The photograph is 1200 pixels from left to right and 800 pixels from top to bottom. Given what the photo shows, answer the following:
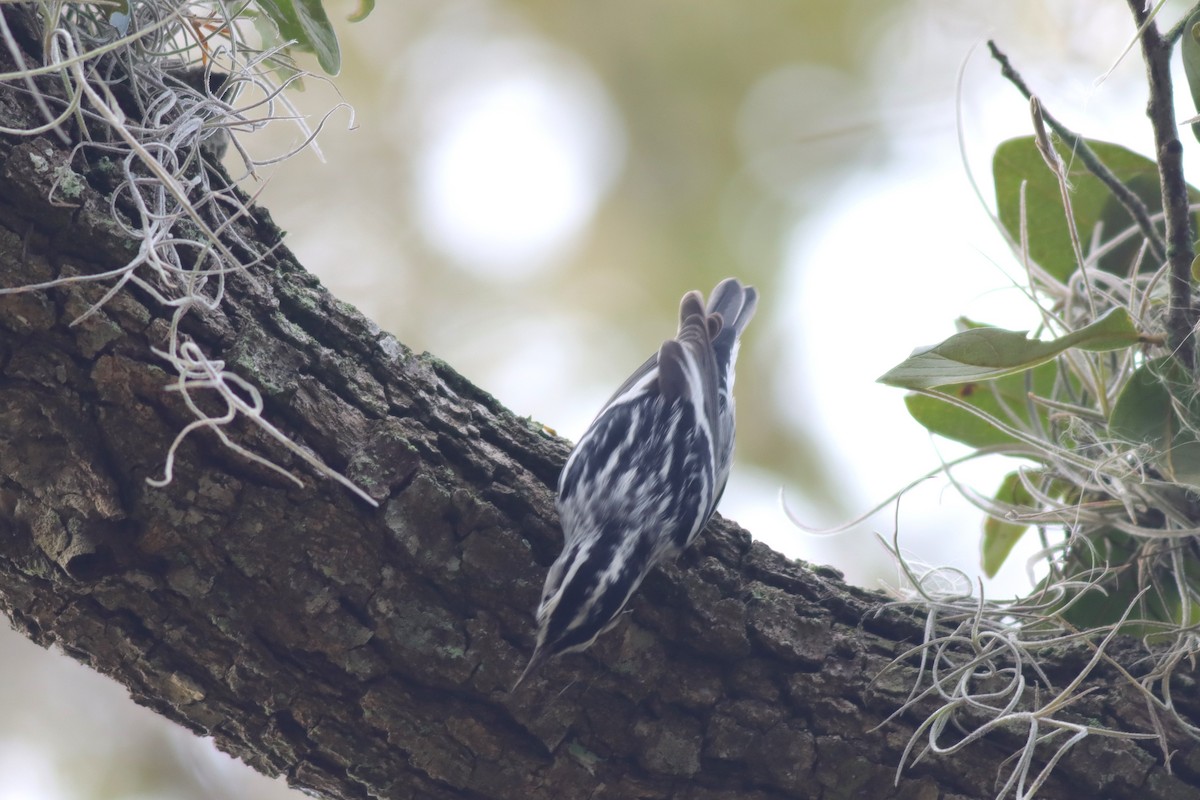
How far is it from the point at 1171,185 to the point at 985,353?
44cm

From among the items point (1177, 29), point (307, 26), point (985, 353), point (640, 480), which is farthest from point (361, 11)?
point (1177, 29)

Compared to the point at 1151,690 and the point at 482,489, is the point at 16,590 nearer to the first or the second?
the point at 482,489

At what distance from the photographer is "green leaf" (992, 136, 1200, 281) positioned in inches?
81.0

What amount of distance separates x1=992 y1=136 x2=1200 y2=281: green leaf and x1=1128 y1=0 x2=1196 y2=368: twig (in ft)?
1.44

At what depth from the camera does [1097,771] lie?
1.69 meters

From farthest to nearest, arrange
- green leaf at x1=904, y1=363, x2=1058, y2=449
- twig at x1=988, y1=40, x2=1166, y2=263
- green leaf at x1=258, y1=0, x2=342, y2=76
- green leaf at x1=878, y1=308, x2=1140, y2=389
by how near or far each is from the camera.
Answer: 1. green leaf at x1=904, y1=363, x2=1058, y2=449
2. twig at x1=988, y1=40, x2=1166, y2=263
3. green leaf at x1=258, y1=0, x2=342, y2=76
4. green leaf at x1=878, y1=308, x2=1140, y2=389

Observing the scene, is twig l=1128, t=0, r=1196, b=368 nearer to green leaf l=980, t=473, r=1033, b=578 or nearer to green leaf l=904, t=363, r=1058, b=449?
green leaf l=904, t=363, r=1058, b=449

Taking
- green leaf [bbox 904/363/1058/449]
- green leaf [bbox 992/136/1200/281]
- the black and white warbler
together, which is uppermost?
green leaf [bbox 992/136/1200/281]

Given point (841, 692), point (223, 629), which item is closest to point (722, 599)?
point (841, 692)

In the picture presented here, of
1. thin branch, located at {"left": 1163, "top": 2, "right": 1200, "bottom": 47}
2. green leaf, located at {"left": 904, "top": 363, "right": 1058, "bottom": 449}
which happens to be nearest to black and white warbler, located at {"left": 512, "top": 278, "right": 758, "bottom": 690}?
green leaf, located at {"left": 904, "top": 363, "right": 1058, "bottom": 449}

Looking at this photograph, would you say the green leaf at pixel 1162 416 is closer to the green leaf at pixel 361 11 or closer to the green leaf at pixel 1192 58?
the green leaf at pixel 1192 58

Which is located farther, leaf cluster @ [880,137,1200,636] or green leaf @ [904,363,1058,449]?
green leaf @ [904,363,1058,449]

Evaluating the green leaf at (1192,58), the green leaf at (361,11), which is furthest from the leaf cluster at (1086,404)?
the green leaf at (361,11)

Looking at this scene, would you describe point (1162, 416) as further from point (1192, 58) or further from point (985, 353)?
point (1192, 58)
